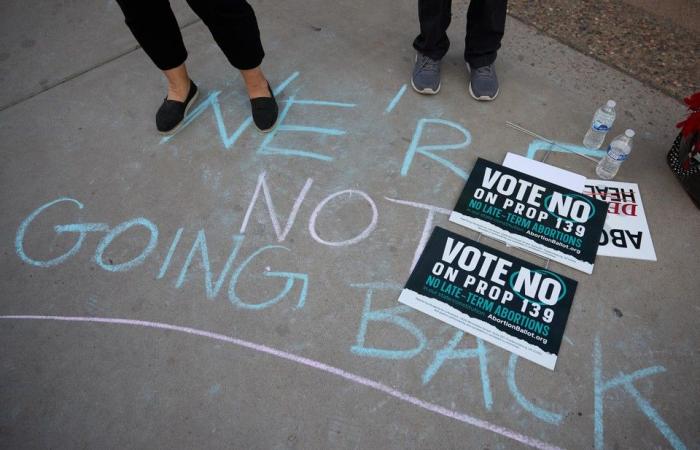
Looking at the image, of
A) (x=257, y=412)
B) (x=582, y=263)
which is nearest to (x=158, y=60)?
(x=257, y=412)

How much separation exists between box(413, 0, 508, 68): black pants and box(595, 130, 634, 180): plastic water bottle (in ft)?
2.23

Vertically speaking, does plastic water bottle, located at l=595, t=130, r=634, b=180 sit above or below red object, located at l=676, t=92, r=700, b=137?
below

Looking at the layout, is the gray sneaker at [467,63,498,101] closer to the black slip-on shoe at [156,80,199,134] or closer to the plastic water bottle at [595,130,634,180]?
the plastic water bottle at [595,130,634,180]

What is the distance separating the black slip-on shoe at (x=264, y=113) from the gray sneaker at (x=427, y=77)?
71 centimetres

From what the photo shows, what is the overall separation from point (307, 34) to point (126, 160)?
3.93 feet

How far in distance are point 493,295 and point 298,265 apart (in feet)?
2.32

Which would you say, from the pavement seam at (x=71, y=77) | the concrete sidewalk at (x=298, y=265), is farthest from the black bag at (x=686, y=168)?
the pavement seam at (x=71, y=77)

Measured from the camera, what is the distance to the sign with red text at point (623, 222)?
1501 mm

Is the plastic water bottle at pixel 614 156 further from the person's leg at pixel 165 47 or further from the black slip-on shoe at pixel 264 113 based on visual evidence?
the person's leg at pixel 165 47

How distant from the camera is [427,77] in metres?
1.94

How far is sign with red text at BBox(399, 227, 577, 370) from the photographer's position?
1.33 meters

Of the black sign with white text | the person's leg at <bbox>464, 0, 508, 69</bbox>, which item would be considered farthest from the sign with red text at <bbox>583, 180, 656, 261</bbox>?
the person's leg at <bbox>464, 0, 508, 69</bbox>

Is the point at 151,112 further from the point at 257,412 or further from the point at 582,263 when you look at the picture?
the point at 582,263

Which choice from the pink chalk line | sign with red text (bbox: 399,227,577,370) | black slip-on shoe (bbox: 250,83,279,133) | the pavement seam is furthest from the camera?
the pavement seam
